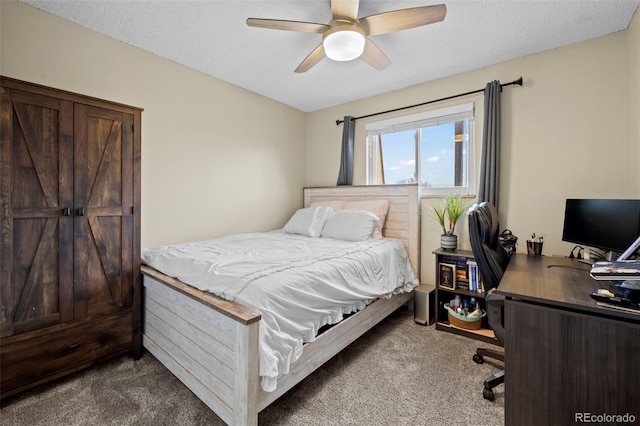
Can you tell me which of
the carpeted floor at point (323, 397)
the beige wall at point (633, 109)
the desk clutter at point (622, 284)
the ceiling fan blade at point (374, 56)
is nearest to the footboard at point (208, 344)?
the carpeted floor at point (323, 397)

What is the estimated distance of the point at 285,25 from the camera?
175cm

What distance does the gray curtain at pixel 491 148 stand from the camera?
255cm

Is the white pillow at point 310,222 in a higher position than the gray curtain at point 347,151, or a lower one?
lower

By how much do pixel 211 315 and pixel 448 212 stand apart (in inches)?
93.2

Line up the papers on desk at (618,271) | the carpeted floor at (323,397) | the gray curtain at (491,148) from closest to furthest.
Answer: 1. the papers on desk at (618,271)
2. the carpeted floor at (323,397)
3. the gray curtain at (491,148)

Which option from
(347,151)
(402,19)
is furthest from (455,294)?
(402,19)

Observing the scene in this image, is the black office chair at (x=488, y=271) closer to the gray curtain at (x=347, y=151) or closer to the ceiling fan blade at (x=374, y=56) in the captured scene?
the ceiling fan blade at (x=374, y=56)

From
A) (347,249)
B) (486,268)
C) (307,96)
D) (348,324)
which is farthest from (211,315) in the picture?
(307,96)

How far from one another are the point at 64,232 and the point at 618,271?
2917mm

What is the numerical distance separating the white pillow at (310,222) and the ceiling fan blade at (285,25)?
1.91 metres

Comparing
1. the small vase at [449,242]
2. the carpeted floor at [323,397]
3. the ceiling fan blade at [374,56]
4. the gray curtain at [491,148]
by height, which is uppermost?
the ceiling fan blade at [374,56]

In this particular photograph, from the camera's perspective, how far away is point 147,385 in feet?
5.85

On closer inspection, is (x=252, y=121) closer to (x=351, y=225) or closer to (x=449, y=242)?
(x=351, y=225)

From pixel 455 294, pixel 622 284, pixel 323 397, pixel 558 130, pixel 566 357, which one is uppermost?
pixel 558 130
